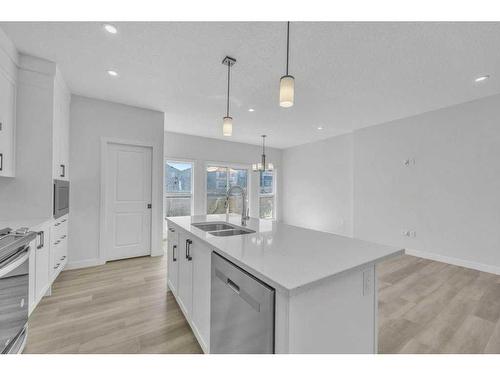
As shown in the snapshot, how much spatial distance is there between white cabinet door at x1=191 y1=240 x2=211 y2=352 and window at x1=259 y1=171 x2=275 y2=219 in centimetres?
551

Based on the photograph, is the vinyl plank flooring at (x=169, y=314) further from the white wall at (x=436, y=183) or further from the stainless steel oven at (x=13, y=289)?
the white wall at (x=436, y=183)

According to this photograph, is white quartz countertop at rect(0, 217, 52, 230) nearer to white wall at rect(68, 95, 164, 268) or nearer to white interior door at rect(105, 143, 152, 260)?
white wall at rect(68, 95, 164, 268)

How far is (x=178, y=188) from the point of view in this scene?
561 centimetres

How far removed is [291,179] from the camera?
282 inches

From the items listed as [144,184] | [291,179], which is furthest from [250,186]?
[144,184]

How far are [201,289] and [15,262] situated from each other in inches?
46.7

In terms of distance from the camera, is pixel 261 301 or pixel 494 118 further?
pixel 494 118

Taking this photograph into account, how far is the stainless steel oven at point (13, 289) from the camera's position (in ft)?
4.12

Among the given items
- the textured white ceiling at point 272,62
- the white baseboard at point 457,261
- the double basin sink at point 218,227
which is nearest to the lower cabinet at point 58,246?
the double basin sink at point 218,227

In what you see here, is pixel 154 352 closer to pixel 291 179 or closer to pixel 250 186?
pixel 250 186

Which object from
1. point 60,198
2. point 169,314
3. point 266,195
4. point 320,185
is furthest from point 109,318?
point 266,195

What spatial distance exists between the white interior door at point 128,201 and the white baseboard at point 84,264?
0.15m

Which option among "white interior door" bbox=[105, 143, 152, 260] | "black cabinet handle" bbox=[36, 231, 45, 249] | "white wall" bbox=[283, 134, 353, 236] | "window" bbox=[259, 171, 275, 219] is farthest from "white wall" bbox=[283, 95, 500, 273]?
"black cabinet handle" bbox=[36, 231, 45, 249]
